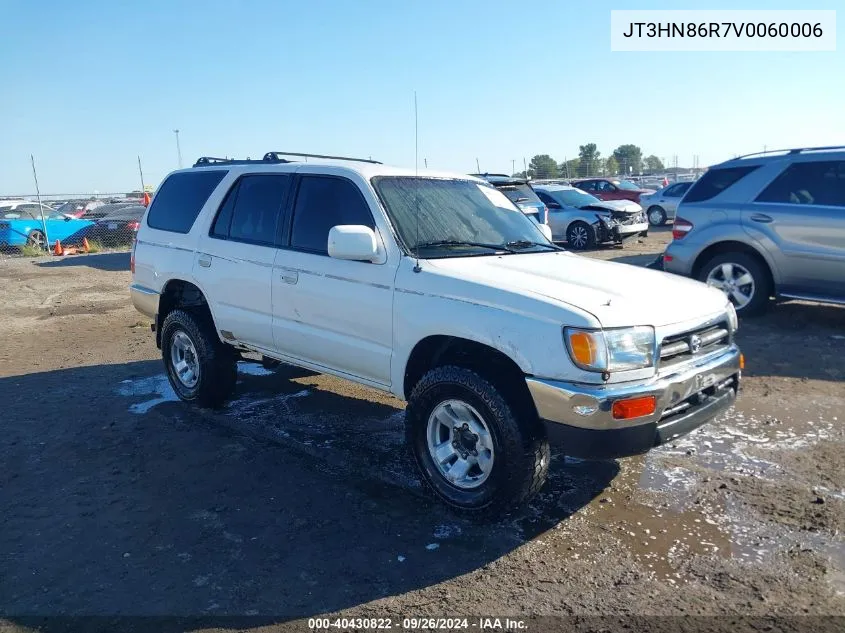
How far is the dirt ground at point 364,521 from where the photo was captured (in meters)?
3.11

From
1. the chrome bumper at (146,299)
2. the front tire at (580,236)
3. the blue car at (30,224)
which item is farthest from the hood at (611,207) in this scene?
the blue car at (30,224)

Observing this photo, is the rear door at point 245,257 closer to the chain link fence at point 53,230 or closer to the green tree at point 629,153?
the chain link fence at point 53,230

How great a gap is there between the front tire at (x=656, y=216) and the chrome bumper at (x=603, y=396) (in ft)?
67.9

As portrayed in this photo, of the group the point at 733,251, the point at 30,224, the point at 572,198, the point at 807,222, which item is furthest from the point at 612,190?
the point at 30,224

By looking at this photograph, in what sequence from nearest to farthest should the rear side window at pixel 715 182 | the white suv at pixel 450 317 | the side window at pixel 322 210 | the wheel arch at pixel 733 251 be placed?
1. the white suv at pixel 450 317
2. the side window at pixel 322 210
3. the wheel arch at pixel 733 251
4. the rear side window at pixel 715 182

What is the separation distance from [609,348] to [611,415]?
1.03ft

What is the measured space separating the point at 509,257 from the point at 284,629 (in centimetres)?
252

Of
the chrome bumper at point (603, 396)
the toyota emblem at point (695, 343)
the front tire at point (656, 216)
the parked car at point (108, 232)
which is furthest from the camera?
the front tire at point (656, 216)

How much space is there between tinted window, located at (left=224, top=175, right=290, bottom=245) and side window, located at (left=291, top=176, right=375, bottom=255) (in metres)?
0.21

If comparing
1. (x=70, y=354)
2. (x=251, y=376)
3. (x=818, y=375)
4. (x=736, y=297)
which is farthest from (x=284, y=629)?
(x=736, y=297)

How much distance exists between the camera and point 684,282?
4246 mm

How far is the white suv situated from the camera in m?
3.38

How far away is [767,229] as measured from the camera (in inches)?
307

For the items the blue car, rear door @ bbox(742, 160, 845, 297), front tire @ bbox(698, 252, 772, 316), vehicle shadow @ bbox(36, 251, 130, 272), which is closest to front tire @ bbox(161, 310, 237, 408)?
front tire @ bbox(698, 252, 772, 316)
